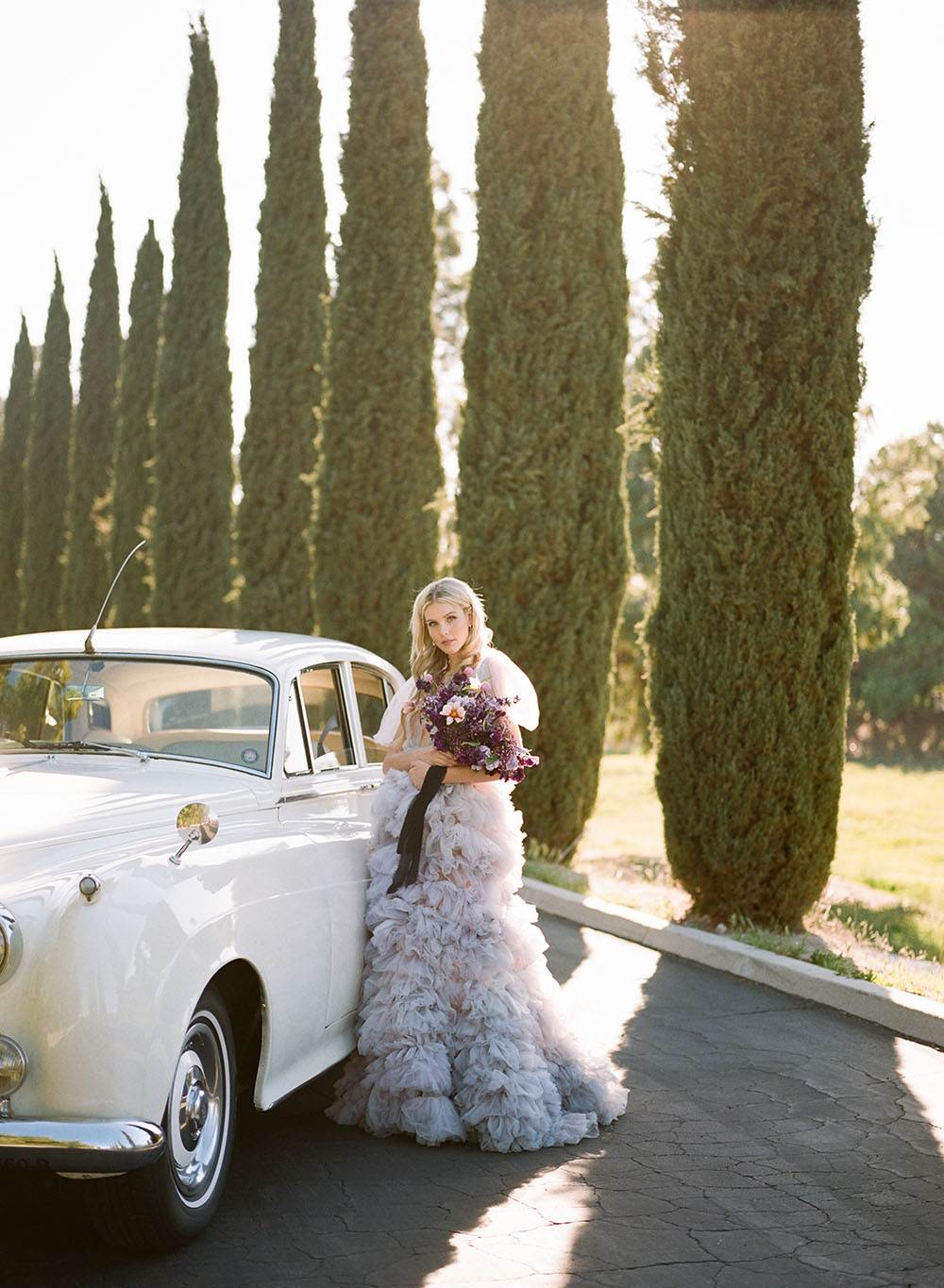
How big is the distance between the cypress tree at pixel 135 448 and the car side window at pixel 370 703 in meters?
22.3

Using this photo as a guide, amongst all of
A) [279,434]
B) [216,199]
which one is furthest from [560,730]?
[216,199]

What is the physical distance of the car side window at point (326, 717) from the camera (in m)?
5.33

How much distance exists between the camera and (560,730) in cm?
1236

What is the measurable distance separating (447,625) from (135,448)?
84.0 feet

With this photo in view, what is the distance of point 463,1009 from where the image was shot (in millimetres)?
4977

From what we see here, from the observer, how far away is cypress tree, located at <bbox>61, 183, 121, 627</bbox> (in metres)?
33.4

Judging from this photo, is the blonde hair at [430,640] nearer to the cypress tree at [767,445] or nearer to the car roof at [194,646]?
the car roof at [194,646]

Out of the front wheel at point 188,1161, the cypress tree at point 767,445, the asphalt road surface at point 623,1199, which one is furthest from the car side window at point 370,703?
the cypress tree at point 767,445

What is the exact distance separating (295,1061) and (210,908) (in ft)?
3.05

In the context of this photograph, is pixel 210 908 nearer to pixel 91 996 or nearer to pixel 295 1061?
pixel 91 996

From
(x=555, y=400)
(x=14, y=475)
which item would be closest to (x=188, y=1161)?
(x=555, y=400)

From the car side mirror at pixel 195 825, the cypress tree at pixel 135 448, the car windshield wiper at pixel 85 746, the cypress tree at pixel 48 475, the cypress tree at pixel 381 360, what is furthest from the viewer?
the cypress tree at pixel 48 475

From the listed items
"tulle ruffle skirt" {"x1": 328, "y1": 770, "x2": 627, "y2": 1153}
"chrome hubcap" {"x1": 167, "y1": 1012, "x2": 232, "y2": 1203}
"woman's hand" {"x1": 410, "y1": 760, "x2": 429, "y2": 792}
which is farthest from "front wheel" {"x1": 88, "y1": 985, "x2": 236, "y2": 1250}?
"woman's hand" {"x1": 410, "y1": 760, "x2": 429, "y2": 792}

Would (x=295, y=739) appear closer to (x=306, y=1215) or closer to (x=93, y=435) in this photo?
(x=306, y=1215)
